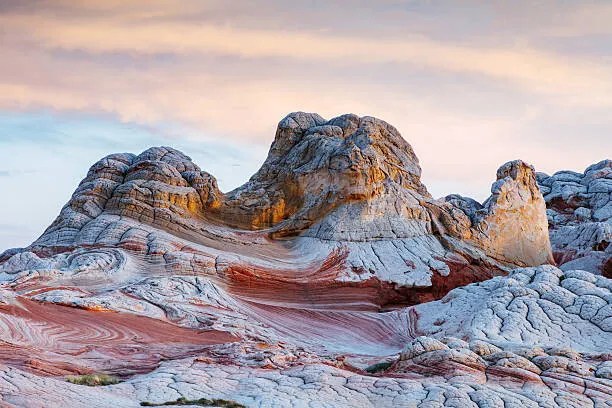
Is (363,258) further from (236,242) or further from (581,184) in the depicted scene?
(581,184)

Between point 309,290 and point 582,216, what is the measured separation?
82.9 ft

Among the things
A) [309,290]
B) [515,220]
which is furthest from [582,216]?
[309,290]

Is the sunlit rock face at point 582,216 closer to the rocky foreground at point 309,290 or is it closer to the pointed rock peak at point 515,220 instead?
the rocky foreground at point 309,290

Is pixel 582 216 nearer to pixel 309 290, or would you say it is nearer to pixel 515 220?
pixel 515 220

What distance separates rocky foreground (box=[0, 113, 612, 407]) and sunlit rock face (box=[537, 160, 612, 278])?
184 mm

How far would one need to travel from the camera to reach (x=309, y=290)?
37156mm

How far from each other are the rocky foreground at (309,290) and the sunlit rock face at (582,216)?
184 millimetres

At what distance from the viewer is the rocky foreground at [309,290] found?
22.0 metres

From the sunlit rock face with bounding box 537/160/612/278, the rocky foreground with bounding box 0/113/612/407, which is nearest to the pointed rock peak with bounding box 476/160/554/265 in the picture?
the rocky foreground with bounding box 0/113/612/407

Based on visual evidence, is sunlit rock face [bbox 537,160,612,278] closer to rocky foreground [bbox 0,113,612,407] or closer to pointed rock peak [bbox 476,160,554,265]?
rocky foreground [bbox 0,113,612,407]

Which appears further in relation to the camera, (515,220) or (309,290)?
(515,220)

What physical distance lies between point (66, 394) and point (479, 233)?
2783cm

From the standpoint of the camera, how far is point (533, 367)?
23156mm

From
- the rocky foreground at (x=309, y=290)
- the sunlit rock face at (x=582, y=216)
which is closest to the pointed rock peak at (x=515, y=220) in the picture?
the rocky foreground at (x=309, y=290)
